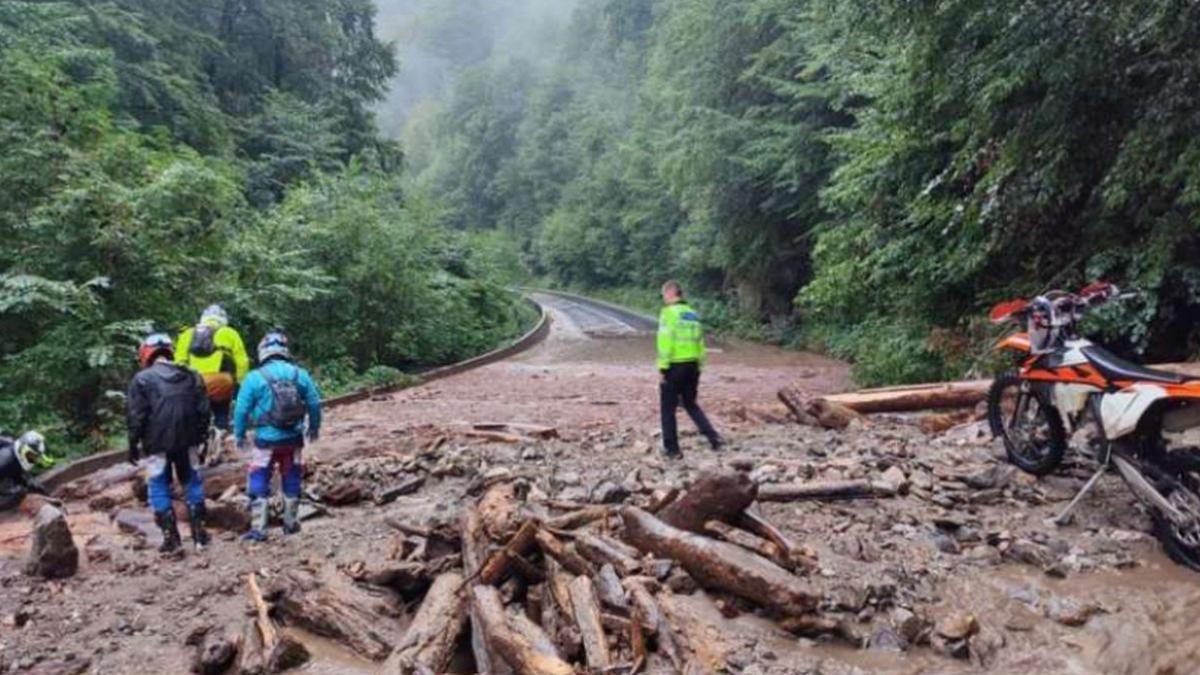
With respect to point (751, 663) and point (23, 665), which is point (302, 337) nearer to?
point (23, 665)

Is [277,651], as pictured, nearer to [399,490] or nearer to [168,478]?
[168,478]

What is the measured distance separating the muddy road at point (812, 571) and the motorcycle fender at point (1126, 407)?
0.75m

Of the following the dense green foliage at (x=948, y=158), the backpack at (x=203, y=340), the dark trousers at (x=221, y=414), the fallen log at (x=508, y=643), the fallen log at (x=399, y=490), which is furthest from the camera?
the dense green foliage at (x=948, y=158)

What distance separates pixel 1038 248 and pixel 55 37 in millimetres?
19202

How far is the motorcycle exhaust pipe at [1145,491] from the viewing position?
4824mm

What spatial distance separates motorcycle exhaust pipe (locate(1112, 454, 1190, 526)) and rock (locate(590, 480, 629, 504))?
3305 mm

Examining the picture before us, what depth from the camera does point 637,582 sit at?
4.37 m

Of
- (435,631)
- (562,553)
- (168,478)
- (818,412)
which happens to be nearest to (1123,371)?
(562,553)

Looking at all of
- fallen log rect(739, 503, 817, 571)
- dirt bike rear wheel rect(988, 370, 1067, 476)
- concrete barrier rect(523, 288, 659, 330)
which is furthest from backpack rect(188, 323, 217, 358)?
concrete barrier rect(523, 288, 659, 330)

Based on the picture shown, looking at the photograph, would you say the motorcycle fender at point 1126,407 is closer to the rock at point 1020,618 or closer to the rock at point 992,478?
the rock at point 992,478

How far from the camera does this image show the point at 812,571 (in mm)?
4723

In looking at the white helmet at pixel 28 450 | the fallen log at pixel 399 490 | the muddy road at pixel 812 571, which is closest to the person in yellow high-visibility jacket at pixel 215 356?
the muddy road at pixel 812 571

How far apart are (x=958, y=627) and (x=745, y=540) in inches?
48.0

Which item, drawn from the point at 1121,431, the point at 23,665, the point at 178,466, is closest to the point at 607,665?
the point at 23,665
